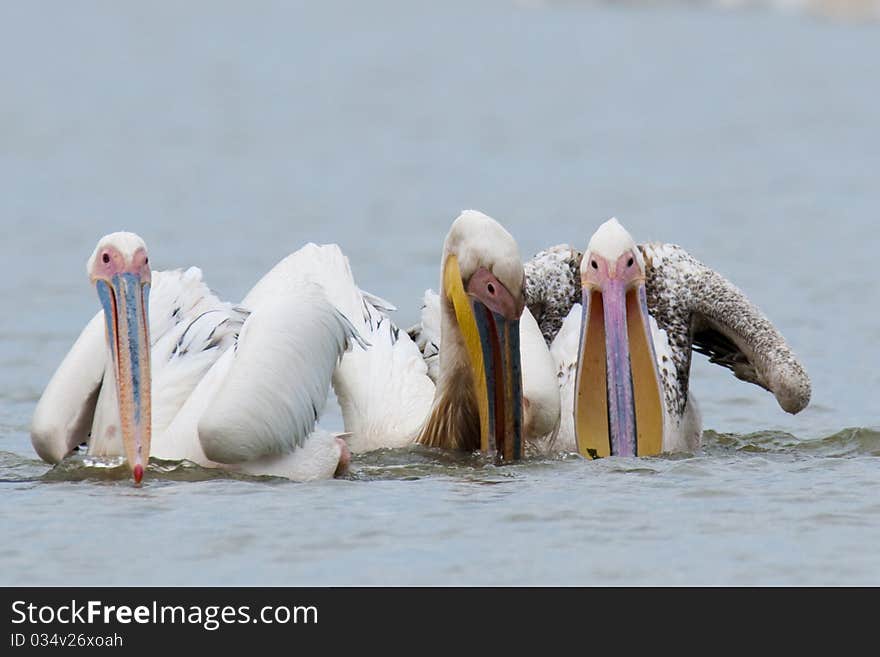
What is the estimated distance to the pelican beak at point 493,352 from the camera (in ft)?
24.3

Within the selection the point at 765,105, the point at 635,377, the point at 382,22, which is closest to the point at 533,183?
the point at 765,105

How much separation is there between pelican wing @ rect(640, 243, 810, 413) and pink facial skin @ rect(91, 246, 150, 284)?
7.56ft

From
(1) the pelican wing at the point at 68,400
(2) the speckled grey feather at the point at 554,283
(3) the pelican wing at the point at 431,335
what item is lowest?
(1) the pelican wing at the point at 68,400

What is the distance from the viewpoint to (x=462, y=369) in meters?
7.76

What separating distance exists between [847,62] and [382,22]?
18.1 metres

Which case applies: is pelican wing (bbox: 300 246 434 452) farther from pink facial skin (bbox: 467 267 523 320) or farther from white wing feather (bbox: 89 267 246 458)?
pink facial skin (bbox: 467 267 523 320)

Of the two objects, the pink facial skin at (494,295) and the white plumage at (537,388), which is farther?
the white plumage at (537,388)

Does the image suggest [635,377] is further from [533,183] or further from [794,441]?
[533,183]

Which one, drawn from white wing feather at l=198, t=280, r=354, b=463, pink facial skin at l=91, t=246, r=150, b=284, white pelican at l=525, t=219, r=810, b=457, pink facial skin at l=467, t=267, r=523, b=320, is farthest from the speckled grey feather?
pink facial skin at l=91, t=246, r=150, b=284

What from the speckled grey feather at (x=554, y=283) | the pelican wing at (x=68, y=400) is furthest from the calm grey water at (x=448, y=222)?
the speckled grey feather at (x=554, y=283)

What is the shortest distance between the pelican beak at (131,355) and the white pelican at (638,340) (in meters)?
1.76

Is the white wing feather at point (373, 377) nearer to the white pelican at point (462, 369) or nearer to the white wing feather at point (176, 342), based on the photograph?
the white pelican at point (462, 369)
